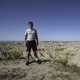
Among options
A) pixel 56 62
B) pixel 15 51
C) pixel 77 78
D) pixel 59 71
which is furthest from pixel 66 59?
pixel 15 51

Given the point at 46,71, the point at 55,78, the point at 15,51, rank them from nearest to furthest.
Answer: the point at 55,78, the point at 46,71, the point at 15,51

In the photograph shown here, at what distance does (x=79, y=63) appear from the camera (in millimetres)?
8352

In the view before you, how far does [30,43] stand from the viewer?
27.5 feet

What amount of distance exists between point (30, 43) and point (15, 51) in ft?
7.21

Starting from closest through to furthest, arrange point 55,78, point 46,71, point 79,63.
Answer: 1. point 55,78
2. point 46,71
3. point 79,63

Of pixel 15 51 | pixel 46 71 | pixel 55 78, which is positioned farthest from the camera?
pixel 15 51

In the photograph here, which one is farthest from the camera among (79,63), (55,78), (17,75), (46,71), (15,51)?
(15,51)

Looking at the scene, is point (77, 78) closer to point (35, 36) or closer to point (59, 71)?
point (59, 71)

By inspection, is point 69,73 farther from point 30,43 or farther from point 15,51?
point 15,51

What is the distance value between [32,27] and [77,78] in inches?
133

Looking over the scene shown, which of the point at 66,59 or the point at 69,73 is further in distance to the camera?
the point at 66,59

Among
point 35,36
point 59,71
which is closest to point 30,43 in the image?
point 35,36

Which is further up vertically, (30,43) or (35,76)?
(30,43)

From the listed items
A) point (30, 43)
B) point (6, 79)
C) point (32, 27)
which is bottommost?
point (6, 79)
